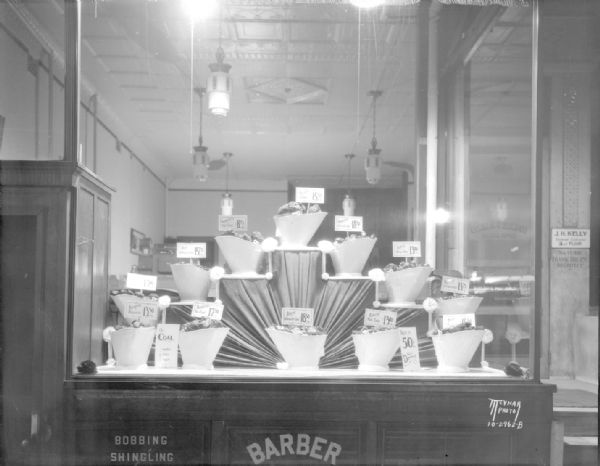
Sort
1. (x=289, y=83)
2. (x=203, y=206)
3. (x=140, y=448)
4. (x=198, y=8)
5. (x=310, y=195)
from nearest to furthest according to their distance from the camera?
(x=140, y=448) < (x=310, y=195) < (x=198, y=8) < (x=289, y=83) < (x=203, y=206)

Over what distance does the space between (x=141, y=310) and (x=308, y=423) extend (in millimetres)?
1041

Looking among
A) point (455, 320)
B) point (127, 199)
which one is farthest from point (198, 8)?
point (127, 199)

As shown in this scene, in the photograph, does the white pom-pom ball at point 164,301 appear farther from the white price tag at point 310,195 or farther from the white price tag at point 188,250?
the white price tag at point 310,195

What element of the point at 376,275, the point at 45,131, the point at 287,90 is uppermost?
the point at 287,90

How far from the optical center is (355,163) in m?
10.1

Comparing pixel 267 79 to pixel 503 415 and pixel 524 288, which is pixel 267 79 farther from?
pixel 503 415

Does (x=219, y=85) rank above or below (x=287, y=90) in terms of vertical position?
below

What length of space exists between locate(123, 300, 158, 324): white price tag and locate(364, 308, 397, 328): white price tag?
1.09m

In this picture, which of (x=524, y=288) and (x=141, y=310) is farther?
(x=524, y=288)

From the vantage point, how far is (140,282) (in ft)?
11.1

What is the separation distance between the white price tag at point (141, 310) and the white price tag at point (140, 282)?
0.26ft

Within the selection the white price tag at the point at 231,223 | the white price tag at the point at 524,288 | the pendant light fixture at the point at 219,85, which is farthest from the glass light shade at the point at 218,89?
the white price tag at the point at 524,288

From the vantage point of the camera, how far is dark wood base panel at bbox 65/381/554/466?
2947 mm

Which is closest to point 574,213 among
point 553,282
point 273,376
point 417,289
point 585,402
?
point 553,282
